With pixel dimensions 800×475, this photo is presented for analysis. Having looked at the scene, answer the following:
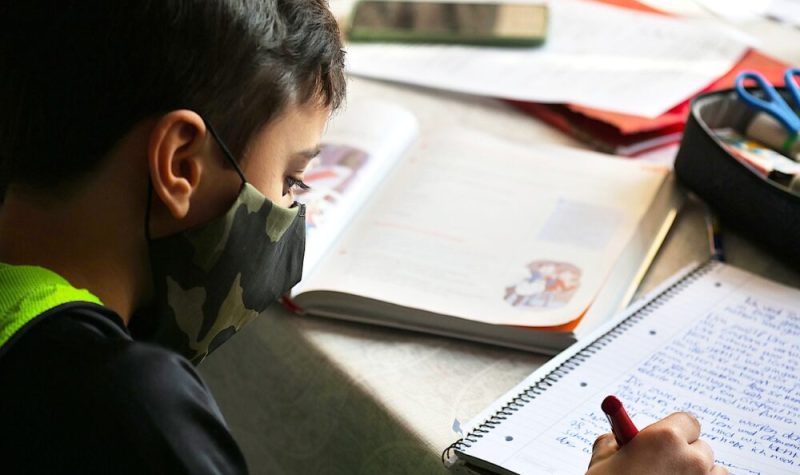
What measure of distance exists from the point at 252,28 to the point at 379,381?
0.28 metres

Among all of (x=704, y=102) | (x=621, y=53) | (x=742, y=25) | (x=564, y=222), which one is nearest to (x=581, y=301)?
(x=564, y=222)

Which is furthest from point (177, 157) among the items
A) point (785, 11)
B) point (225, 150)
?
point (785, 11)

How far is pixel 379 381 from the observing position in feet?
2.33


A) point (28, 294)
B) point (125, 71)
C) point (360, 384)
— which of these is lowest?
point (360, 384)

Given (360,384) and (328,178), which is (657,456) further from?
(328,178)

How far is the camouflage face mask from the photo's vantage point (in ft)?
2.05

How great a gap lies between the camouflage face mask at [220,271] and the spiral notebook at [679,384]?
0.60 feet

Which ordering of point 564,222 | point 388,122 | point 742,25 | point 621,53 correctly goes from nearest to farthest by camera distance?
point 564,222, point 388,122, point 621,53, point 742,25

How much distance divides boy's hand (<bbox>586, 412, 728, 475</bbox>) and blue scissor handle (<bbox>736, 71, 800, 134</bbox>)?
45cm

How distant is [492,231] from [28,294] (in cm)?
43

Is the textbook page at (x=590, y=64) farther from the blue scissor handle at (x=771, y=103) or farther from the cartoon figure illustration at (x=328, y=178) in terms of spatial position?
the cartoon figure illustration at (x=328, y=178)

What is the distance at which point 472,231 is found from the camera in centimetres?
86

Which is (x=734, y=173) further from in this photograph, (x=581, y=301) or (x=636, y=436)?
(x=636, y=436)

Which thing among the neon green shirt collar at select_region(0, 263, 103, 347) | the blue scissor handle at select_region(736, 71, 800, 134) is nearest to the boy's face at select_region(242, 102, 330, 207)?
the neon green shirt collar at select_region(0, 263, 103, 347)
